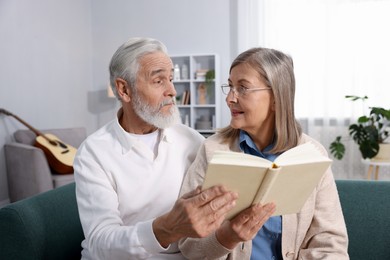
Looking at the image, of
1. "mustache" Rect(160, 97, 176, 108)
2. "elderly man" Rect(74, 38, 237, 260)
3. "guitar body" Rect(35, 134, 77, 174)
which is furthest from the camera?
"guitar body" Rect(35, 134, 77, 174)

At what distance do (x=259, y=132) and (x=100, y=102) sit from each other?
17.1 ft

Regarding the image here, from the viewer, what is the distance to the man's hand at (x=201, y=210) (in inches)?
35.6

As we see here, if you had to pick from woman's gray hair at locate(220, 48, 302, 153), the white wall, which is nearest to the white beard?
woman's gray hair at locate(220, 48, 302, 153)

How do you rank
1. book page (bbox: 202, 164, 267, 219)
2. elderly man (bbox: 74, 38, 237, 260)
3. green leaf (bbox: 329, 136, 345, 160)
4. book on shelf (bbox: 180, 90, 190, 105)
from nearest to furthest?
book page (bbox: 202, 164, 267, 219)
elderly man (bbox: 74, 38, 237, 260)
green leaf (bbox: 329, 136, 345, 160)
book on shelf (bbox: 180, 90, 190, 105)

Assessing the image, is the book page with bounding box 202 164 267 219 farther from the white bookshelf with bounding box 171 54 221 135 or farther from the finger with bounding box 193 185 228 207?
the white bookshelf with bounding box 171 54 221 135

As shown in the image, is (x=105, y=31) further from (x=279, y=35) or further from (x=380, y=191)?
(x=380, y=191)

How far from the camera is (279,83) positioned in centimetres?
133

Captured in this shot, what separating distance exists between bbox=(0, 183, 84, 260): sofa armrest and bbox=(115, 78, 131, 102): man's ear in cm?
41

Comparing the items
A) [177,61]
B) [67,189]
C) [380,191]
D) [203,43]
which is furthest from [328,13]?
[67,189]

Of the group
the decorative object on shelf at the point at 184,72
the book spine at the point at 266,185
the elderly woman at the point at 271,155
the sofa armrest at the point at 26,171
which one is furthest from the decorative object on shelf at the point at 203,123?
the book spine at the point at 266,185

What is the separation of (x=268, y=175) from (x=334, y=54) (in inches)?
186

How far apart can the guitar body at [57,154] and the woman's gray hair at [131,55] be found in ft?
8.97

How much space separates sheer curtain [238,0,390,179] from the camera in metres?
5.05

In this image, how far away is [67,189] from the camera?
5.08 ft
